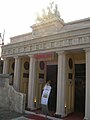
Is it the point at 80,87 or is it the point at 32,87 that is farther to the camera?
the point at 32,87

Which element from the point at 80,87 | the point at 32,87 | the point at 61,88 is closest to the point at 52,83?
the point at 32,87

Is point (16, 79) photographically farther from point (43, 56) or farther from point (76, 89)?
point (76, 89)

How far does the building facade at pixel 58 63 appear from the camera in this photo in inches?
331

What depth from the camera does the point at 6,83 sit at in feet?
36.1

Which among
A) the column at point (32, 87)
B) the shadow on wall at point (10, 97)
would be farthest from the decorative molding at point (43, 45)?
the shadow on wall at point (10, 97)

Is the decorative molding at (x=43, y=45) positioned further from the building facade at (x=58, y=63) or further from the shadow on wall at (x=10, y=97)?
the shadow on wall at (x=10, y=97)

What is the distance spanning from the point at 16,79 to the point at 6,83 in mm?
949

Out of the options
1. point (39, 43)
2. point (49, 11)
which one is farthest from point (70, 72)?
point (49, 11)

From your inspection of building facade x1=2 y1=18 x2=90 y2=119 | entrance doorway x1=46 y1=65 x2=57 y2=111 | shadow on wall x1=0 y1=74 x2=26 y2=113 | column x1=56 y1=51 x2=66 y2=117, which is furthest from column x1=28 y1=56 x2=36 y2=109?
column x1=56 y1=51 x2=66 y2=117

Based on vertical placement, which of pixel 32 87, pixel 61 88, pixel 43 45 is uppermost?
pixel 43 45

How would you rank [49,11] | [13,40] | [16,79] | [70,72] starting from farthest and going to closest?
[49,11] → [13,40] → [16,79] → [70,72]

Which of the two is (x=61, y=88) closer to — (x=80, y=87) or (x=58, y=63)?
(x=58, y=63)

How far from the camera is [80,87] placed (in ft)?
33.4

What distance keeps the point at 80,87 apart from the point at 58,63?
2251mm
